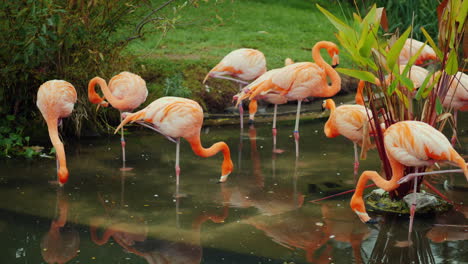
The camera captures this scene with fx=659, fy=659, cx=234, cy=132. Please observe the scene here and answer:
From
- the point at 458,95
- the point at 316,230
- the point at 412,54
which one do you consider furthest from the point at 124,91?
the point at 412,54

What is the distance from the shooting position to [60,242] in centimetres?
446

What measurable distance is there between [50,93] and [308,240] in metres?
2.82

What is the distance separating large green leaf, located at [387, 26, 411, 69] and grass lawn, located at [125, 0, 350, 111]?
256 centimetres

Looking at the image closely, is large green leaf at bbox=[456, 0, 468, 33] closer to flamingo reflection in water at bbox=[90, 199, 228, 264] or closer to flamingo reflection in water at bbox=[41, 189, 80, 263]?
flamingo reflection in water at bbox=[90, 199, 228, 264]

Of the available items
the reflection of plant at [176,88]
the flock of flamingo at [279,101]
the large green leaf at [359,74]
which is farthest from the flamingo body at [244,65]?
the large green leaf at [359,74]

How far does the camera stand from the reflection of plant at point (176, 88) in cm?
803

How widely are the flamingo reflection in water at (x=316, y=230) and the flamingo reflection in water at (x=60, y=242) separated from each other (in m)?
1.27

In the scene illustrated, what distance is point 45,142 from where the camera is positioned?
710cm

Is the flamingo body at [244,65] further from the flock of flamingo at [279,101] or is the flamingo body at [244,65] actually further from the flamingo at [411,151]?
the flamingo at [411,151]

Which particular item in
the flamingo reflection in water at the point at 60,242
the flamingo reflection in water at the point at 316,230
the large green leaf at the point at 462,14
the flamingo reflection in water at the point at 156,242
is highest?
the large green leaf at the point at 462,14

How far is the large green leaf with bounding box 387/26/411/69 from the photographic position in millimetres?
4273

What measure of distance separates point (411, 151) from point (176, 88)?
13.6ft

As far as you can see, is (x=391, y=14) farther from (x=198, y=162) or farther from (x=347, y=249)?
(x=347, y=249)

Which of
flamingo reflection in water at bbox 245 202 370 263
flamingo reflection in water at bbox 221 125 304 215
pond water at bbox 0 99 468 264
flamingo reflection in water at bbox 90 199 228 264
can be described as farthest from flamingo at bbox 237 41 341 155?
flamingo reflection in water at bbox 90 199 228 264
